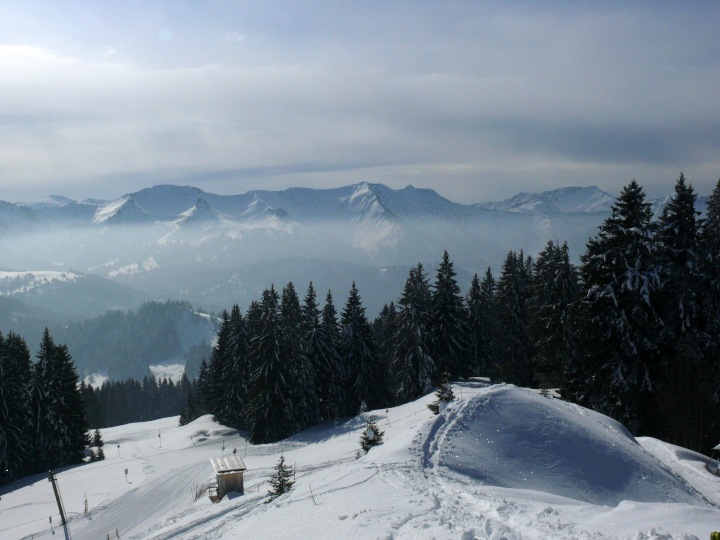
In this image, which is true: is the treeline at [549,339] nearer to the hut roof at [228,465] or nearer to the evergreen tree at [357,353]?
the evergreen tree at [357,353]

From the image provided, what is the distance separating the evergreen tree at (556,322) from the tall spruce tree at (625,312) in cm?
846

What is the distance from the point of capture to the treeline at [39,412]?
1964 inches

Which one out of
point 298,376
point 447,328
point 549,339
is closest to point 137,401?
point 298,376

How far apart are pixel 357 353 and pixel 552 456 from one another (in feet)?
115

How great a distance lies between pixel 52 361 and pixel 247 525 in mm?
46780

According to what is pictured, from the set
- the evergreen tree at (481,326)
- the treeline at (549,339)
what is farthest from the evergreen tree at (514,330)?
the evergreen tree at (481,326)

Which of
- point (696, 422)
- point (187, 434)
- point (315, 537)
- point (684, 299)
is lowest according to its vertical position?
point (187, 434)

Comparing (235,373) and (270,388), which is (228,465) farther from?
(235,373)

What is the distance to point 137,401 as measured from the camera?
14425cm

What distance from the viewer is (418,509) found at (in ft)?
43.9

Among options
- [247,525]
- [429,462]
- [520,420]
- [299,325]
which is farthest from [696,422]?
[299,325]

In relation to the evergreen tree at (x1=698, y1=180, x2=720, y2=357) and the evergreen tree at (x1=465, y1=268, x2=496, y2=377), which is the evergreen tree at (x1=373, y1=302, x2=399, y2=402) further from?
the evergreen tree at (x1=698, y1=180, x2=720, y2=357)

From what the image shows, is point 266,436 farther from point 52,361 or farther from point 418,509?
point 418,509

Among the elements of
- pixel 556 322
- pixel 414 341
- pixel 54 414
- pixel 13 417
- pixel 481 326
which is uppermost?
pixel 556 322
